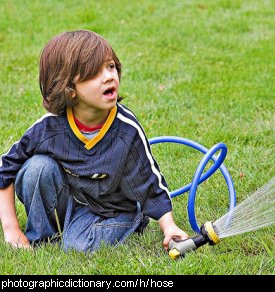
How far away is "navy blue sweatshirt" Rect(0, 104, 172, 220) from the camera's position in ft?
10.6

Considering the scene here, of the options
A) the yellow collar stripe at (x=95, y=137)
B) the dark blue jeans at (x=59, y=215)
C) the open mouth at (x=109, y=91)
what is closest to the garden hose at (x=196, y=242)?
the dark blue jeans at (x=59, y=215)

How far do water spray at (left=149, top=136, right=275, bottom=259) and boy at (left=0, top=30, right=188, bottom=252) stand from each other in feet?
0.45

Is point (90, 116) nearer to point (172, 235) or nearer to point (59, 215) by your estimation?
point (59, 215)

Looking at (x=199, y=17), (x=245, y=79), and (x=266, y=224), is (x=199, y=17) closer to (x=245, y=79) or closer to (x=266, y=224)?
(x=245, y=79)

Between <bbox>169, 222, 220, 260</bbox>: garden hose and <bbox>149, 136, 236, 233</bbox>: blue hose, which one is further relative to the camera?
<bbox>149, 136, 236, 233</bbox>: blue hose

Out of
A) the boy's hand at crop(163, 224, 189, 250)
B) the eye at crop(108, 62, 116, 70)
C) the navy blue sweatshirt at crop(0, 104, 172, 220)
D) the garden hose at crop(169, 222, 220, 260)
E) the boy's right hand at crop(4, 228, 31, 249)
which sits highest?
the eye at crop(108, 62, 116, 70)

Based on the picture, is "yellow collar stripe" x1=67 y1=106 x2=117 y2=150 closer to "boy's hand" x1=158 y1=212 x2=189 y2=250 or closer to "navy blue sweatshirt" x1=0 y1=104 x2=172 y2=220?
"navy blue sweatshirt" x1=0 y1=104 x2=172 y2=220

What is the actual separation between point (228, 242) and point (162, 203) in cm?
39

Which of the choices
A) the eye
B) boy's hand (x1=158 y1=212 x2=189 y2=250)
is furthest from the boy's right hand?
the eye

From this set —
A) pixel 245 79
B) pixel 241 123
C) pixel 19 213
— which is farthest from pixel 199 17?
pixel 19 213

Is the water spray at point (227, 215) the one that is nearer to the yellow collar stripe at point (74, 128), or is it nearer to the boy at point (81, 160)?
the boy at point (81, 160)

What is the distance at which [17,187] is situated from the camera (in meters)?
3.32

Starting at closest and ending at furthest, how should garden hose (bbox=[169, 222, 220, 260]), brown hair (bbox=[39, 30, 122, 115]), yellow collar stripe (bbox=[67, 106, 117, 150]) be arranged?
garden hose (bbox=[169, 222, 220, 260])
brown hair (bbox=[39, 30, 122, 115])
yellow collar stripe (bbox=[67, 106, 117, 150])
